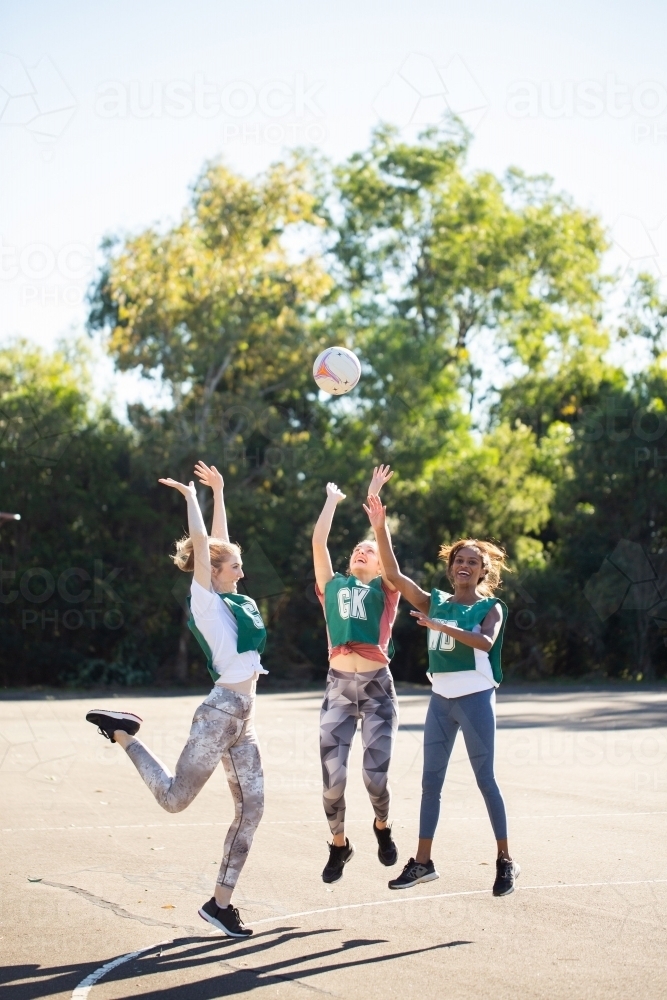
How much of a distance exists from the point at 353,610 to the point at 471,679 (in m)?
0.87

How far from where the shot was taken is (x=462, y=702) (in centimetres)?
700

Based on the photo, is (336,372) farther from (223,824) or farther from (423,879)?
(423,879)

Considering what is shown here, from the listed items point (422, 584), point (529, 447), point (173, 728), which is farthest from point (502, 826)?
point (529, 447)

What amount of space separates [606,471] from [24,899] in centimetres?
2585

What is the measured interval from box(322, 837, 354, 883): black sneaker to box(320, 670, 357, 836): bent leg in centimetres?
10

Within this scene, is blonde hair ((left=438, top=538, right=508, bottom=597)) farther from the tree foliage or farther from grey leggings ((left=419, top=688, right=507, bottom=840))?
the tree foliage

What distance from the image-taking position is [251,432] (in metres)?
30.8

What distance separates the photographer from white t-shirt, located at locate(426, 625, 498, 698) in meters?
6.99

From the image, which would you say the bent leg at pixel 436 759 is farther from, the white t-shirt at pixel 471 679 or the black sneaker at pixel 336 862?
the black sneaker at pixel 336 862

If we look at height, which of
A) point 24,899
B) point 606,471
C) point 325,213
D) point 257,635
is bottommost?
point 24,899

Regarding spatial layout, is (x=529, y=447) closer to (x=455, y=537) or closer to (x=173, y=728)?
(x=455, y=537)

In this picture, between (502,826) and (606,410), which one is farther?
(606,410)

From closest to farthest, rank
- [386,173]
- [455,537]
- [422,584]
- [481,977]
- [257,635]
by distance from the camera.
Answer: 1. [481,977]
2. [257,635]
3. [422,584]
4. [455,537]
5. [386,173]

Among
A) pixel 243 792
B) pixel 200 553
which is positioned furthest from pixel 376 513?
pixel 243 792
